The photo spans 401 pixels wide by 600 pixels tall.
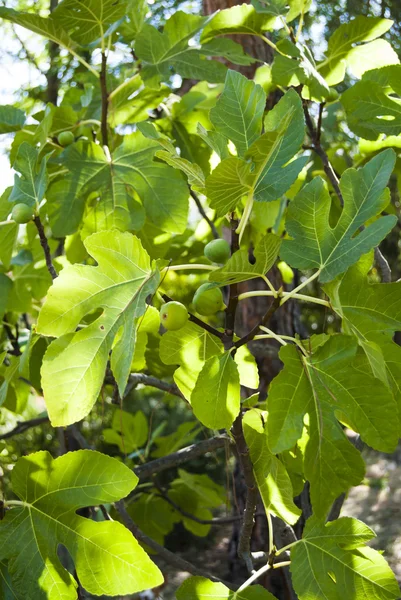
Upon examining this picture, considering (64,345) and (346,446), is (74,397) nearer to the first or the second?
(64,345)

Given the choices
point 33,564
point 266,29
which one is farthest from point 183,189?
point 33,564

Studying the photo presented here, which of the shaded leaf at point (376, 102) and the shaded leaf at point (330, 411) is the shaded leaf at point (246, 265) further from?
the shaded leaf at point (376, 102)

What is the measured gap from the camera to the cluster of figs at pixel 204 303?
0.89 metres

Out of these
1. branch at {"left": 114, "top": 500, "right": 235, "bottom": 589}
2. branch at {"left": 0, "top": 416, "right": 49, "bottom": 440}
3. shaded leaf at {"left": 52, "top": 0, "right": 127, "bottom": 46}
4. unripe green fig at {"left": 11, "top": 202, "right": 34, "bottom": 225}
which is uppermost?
shaded leaf at {"left": 52, "top": 0, "right": 127, "bottom": 46}

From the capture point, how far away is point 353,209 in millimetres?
907

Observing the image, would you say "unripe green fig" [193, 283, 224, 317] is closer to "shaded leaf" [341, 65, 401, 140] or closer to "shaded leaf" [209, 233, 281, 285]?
"shaded leaf" [209, 233, 281, 285]

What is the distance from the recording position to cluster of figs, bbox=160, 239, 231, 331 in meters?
0.89

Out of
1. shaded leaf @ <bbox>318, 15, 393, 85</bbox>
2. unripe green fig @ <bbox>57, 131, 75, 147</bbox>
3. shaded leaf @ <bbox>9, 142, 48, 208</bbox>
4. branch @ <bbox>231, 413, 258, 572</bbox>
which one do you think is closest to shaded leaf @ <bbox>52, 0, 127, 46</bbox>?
unripe green fig @ <bbox>57, 131, 75, 147</bbox>

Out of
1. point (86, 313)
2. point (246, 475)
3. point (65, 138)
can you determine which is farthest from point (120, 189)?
point (246, 475)

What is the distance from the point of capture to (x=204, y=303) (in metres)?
0.95

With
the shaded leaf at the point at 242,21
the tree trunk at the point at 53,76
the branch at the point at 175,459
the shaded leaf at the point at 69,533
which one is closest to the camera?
the shaded leaf at the point at 69,533

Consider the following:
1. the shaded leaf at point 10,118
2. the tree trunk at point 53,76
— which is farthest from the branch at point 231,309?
the tree trunk at point 53,76

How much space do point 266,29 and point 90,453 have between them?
1.04 m

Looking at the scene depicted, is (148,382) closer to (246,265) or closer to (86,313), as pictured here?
(86,313)
